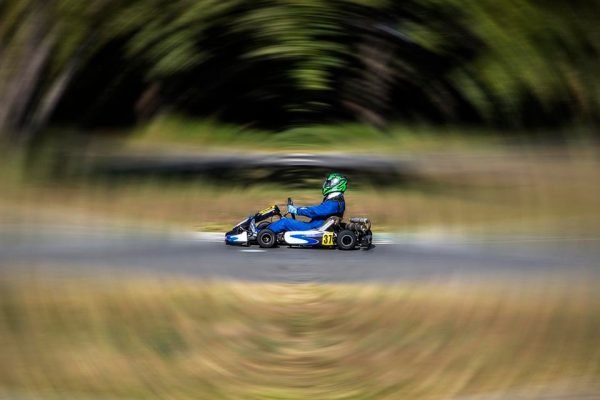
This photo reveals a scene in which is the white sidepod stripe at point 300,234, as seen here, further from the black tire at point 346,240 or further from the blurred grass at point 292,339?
the blurred grass at point 292,339

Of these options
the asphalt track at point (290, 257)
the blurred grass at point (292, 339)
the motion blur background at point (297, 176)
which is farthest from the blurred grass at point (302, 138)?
the blurred grass at point (292, 339)

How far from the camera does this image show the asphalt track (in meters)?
1.34

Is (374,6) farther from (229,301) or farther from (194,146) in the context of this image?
(229,301)

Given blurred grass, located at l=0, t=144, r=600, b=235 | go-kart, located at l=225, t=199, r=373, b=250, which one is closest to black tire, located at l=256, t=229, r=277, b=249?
go-kart, located at l=225, t=199, r=373, b=250

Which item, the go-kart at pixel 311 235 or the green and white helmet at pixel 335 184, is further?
the green and white helmet at pixel 335 184

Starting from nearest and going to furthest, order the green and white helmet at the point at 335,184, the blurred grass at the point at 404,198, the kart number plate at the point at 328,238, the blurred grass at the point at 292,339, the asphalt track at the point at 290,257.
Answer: the blurred grass at the point at 292,339, the asphalt track at the point at 290,257, the blurred grass at the point at 404,198, the kart number plate at the point at 328,238, the green and white helmet at the point at 335,184

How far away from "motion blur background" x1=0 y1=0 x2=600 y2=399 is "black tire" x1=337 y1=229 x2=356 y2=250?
4cm

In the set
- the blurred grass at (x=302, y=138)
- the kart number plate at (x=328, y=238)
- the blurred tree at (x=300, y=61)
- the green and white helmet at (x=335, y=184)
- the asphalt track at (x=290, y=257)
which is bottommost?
the asphalt track at (x=290, y=257)

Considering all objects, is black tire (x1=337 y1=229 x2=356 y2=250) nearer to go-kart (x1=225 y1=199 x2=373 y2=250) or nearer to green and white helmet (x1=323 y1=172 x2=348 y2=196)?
go-kart (x1=225 y1=199 x2=373 y2=250)

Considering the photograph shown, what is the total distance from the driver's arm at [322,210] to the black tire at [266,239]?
0.07m

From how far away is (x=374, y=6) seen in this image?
5.43ft

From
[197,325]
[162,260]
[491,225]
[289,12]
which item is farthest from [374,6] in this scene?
[197,325]

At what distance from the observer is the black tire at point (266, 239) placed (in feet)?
5.21

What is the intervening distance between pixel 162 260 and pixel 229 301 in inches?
7.5
